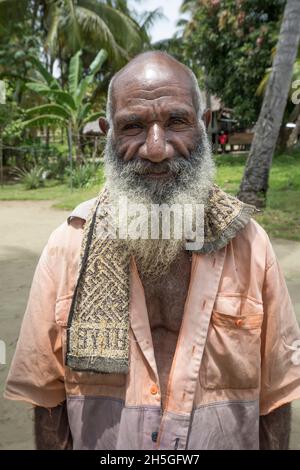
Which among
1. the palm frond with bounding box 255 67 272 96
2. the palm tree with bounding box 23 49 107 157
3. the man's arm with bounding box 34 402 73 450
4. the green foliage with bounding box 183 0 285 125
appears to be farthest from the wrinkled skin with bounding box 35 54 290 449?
the green foliage with bounding box 183 0 285 125

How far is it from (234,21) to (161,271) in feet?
57.1

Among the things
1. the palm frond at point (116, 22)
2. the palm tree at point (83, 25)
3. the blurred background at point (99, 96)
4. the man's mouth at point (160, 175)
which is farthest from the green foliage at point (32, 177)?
the man's mouth at point (160, 175)

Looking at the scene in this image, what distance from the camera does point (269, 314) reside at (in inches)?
61.8

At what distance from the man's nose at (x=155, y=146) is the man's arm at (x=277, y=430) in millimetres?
919

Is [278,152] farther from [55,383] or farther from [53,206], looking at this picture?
[55,383]

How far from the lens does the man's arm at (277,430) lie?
1641mm

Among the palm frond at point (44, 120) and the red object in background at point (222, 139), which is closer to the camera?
the palm frond at point (44, 120)

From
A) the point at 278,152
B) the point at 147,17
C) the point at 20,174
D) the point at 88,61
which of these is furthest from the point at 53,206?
the point at 147,17

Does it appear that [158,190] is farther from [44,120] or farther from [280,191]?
[44,120]

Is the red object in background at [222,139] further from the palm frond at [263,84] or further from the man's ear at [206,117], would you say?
the man's ear at [206,117]

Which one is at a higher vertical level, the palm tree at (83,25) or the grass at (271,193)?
the palm tree at (83,25)

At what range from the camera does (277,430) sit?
165cm

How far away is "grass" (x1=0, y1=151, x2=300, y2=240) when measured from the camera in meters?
8.16

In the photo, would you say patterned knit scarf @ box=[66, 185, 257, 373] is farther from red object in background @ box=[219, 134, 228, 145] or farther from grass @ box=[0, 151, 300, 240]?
red object in background @ box=[219, 134, 228, 145]
